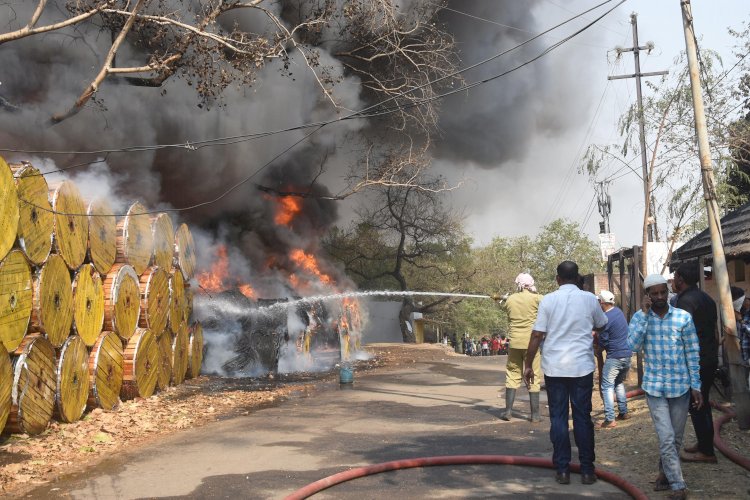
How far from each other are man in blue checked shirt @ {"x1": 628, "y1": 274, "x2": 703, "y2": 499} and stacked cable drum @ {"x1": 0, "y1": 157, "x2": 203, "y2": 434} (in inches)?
229

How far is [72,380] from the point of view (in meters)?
7.74

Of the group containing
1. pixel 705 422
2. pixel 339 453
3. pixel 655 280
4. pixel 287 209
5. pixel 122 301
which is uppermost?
pixel 287 209

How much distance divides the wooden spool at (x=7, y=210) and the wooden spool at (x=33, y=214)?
17cm

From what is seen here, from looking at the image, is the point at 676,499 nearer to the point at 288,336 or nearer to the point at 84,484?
the point at 84,484

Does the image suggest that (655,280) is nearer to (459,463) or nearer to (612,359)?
(459,463)

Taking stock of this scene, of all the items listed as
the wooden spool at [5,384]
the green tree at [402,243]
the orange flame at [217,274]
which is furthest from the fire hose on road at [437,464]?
the green tree at [402,243]

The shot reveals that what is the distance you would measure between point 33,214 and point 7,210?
670mm

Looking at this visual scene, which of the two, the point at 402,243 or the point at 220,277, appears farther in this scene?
the point at 402,243

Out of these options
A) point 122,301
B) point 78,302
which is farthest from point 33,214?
point 122,301

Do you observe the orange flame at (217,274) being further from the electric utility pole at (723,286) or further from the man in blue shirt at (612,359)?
the electric utility pole at (723,286)

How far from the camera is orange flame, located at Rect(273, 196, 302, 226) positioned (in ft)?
70.9

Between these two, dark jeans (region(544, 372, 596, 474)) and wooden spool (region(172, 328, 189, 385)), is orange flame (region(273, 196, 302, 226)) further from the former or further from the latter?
dark jeans (region(544, 372, 596, 474))

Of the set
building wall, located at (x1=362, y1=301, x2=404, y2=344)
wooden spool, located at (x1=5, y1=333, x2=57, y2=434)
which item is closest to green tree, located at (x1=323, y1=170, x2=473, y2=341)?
building wall, located at (x1=362, y1=301, x2=404, y2=344)

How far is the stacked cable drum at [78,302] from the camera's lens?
6645 millimetres
